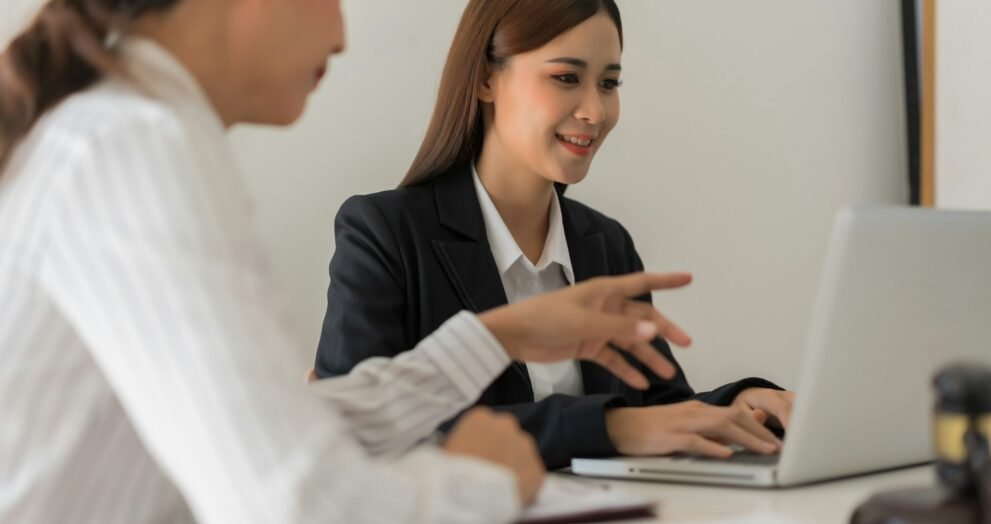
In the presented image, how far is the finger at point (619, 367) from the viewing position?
3.80 feet

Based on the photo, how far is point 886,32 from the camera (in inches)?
118

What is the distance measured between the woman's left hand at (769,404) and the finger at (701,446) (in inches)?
7.8

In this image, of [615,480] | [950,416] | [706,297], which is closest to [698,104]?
[706,297]

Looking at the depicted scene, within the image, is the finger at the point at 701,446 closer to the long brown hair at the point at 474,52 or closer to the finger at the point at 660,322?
the finger at the point at 660,322

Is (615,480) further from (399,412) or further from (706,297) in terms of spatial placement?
(706,297)

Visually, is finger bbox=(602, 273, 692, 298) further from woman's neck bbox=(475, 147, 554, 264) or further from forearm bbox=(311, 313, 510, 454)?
woman's neck bbox=(475, 147, 554, 264)

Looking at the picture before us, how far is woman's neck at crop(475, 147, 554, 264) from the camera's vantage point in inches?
79.0

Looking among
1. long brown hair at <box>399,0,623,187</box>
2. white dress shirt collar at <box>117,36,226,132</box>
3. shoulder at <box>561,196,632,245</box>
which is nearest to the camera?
white dress shirt collar at <box>117,36,226,132</box>

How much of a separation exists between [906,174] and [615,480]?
2044 millimetres

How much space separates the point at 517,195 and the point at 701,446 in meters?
0.82

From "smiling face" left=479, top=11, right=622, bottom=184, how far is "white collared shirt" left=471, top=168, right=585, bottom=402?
3.6 inches

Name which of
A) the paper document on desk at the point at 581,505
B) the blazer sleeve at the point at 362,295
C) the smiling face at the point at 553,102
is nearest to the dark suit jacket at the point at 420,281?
the blazer sleeve at the point at 362,295

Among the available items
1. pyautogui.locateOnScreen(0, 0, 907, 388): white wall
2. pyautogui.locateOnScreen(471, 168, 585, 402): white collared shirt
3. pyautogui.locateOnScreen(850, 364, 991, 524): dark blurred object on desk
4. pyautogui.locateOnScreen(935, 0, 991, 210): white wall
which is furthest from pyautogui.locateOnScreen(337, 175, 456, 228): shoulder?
pyautogui.locateOnScreen(935, 0, 991, 210): white wall

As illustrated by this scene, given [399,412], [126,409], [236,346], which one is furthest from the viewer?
[399,412]
